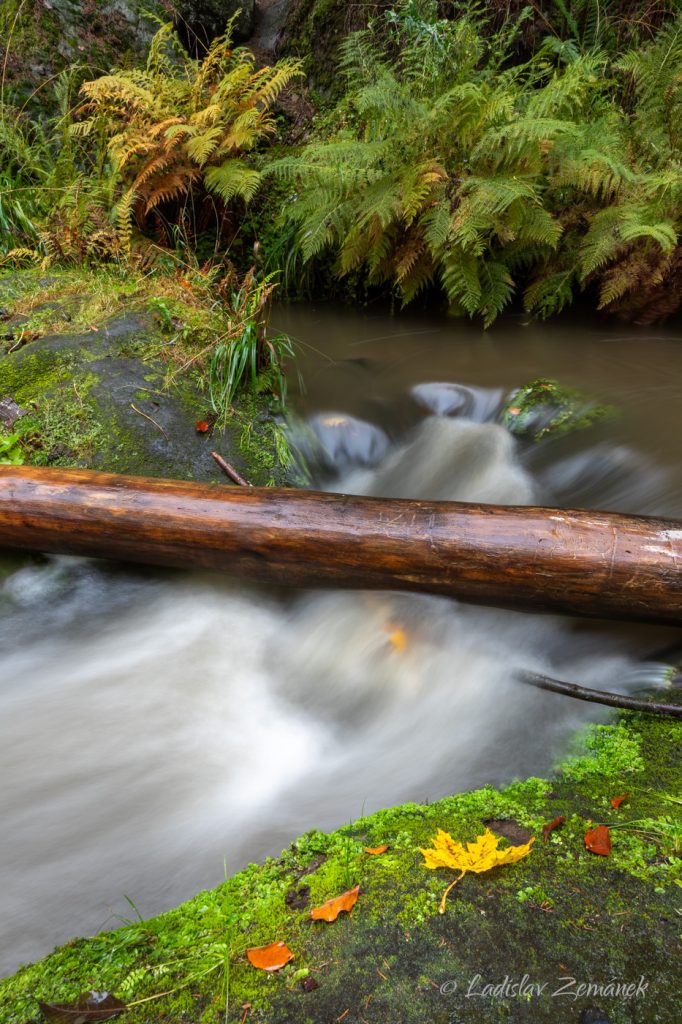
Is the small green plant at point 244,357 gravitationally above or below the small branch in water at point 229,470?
above

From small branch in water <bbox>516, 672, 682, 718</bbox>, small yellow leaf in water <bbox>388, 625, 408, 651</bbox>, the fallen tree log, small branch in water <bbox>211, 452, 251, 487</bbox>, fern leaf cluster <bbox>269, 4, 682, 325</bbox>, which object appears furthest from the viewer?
fern leaf cluster <bbox>269, 4, 682, 325</bbox>

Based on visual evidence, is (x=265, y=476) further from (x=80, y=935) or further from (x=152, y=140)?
(x=152, y=140)

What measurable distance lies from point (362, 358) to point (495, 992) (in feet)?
15.8

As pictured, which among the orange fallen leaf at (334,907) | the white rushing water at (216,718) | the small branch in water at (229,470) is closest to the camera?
the orange fallen leaf at (334,907)

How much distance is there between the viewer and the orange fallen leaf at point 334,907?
154cm

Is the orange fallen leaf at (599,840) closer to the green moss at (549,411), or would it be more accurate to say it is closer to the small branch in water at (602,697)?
the small branch in water at (602,697)

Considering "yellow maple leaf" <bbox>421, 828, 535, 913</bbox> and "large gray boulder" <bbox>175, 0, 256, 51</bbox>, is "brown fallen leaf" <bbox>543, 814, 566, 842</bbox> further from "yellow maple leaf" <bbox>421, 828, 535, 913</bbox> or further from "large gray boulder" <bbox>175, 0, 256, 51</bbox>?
"large gray boulder" <bbox>175, 0, 256, 51</bbox>

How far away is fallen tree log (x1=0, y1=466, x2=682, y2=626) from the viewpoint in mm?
2467

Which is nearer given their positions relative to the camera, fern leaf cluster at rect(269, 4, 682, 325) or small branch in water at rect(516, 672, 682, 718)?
small branch in water at rect(516, 672, 682, 718)

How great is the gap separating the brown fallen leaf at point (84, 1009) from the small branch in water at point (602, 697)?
183 centimetres

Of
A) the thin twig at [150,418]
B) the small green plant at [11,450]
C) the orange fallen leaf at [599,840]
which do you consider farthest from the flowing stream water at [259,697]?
the thin twig at [150,418]

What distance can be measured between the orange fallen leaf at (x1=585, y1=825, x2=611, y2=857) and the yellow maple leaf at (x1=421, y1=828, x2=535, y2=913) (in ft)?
0.49

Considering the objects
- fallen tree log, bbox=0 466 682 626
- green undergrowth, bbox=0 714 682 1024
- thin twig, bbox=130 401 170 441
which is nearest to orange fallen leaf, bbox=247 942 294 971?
green undergrowth, bbox=0 714 682 1024

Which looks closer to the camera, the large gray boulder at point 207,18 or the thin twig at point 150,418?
the thin twig at point 150,418
